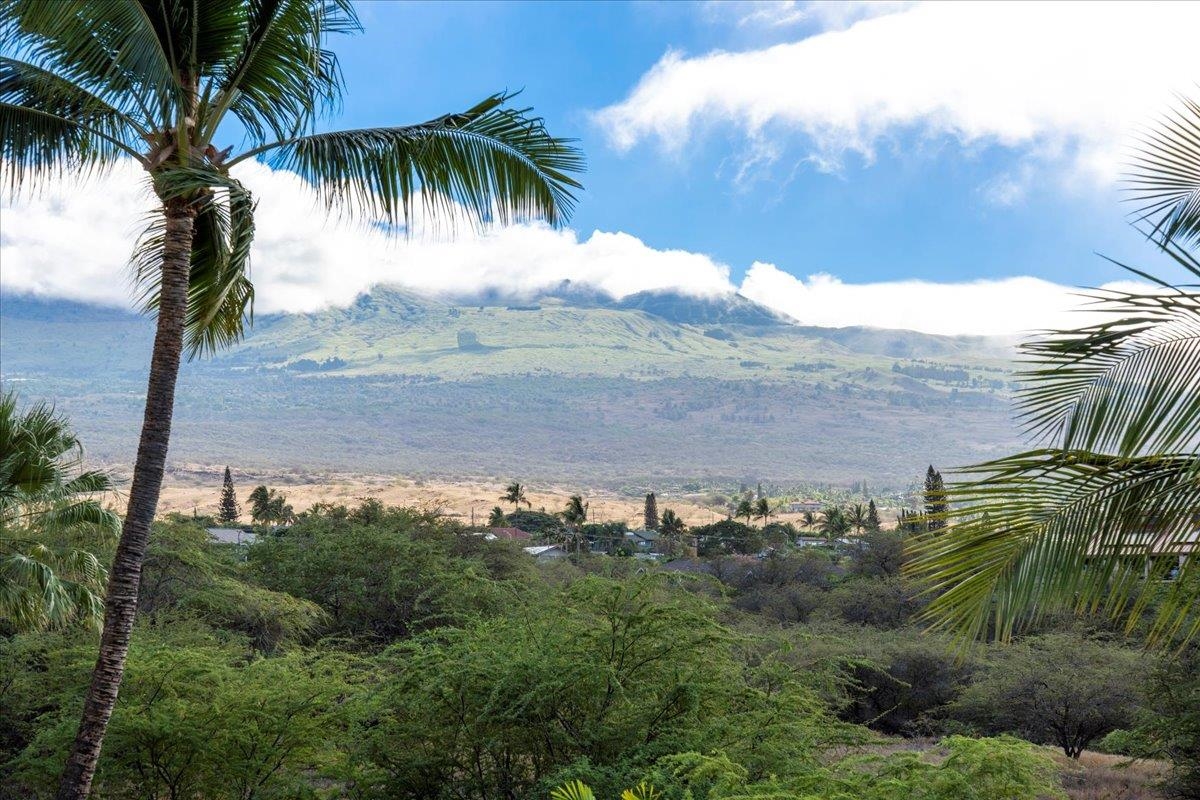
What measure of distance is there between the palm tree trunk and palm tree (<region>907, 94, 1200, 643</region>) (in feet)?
18.3

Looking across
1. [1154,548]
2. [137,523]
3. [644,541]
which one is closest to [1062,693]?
[1154,548]

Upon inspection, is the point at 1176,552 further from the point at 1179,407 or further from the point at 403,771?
the point at 403,771

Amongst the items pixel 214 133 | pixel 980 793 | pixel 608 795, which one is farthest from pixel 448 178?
pixel 980 793

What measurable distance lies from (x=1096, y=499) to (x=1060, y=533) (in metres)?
0.31

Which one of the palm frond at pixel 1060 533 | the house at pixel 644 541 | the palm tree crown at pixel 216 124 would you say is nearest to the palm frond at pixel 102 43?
the palm tree crown at pixel 216 124

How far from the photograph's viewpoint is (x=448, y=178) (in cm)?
843

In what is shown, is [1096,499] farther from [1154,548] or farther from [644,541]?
[644,541]

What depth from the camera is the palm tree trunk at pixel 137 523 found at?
7223 millimetres

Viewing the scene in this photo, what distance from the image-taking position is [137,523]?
23.8 feet

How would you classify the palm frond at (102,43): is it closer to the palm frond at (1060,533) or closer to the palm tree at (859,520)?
the palm frond at (1060,533)

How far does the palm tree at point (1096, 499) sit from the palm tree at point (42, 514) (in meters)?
11.4

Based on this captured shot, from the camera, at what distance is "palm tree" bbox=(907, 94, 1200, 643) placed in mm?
5438

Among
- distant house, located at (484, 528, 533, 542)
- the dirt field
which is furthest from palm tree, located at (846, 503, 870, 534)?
the dirt field

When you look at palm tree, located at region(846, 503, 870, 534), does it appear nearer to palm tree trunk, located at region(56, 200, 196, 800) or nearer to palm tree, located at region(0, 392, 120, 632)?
palm tree, located at region(0, 392, 120, 632)
